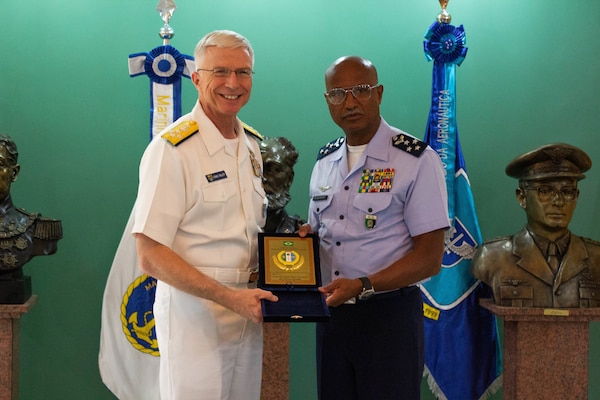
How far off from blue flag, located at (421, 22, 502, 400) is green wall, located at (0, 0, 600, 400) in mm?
430

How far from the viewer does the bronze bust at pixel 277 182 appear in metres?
3.25

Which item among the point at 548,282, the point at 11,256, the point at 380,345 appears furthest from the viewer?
the point at 548,282

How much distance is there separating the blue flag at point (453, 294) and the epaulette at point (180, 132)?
1738 millimetres

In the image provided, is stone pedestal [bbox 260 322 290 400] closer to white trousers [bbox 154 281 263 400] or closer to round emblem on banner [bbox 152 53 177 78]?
white trousers [bbox 154 281 263 400]

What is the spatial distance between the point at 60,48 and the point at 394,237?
2297 mm

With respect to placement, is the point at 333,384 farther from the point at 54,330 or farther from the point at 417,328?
the point at 54,330

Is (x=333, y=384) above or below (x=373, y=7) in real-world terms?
below

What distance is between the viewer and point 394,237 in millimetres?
2387

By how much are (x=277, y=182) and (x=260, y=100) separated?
32.3 inches

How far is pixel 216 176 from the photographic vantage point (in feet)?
6.95

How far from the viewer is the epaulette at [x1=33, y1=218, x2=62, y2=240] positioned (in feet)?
10.2

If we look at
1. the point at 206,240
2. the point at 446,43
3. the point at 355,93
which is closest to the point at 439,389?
the point at 446,43

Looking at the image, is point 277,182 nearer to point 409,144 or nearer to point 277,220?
point 277,220

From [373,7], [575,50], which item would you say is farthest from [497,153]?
[373,7]
